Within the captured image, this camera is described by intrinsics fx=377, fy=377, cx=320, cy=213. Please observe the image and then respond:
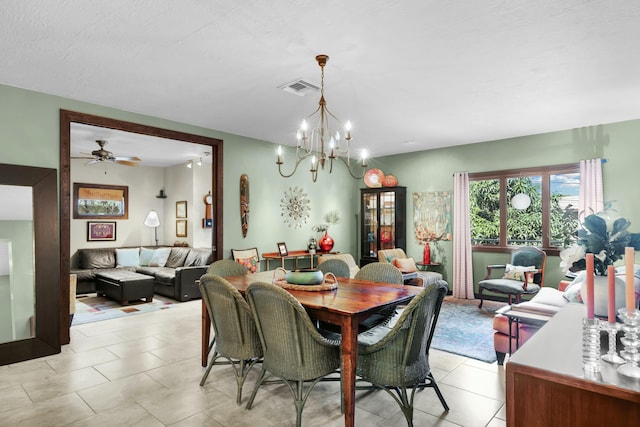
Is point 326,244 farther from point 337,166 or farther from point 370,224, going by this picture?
point 337,166

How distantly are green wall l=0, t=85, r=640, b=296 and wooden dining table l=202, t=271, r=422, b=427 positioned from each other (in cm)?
249

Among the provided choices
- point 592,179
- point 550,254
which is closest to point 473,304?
point 550,254

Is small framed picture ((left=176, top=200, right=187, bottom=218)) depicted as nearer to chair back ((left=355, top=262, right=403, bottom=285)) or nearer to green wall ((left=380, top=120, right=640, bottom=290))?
green wall ((left=380, top=120, right=640, bottom=290))

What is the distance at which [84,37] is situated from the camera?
2.68 meters

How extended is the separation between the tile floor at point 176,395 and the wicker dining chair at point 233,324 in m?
0.28

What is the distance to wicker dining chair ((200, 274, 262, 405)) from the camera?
2594 mm

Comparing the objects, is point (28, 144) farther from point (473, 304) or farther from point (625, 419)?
point (473, 304)

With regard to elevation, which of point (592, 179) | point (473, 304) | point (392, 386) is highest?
point (592, 179)

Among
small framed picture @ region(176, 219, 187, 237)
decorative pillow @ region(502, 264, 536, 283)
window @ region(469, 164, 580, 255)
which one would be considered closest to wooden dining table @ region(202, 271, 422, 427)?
decorative pillow @ region(502, 264, 536, 283)

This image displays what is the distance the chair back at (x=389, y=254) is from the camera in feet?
20.4

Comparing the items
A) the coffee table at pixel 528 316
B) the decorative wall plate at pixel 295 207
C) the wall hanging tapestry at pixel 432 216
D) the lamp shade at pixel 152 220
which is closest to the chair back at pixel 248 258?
the decorative wall plate at pixel 295 207

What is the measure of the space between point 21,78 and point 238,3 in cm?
249

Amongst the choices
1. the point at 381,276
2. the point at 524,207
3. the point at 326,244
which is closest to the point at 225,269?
the point at 381,276

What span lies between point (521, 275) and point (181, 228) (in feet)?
21.6
